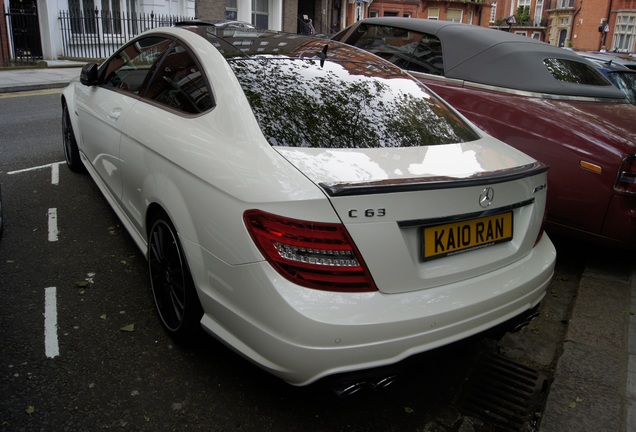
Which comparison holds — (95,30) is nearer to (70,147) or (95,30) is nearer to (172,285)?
(70,147)

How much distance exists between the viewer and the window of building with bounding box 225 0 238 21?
24984 millimetres

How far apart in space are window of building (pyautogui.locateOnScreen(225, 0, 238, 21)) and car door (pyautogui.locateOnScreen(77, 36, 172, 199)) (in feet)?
72.3

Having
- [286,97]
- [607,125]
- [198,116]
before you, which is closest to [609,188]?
[607,125]

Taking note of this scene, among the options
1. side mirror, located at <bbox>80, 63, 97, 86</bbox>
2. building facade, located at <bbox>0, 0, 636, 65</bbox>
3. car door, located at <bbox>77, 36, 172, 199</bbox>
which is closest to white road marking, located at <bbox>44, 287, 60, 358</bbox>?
car door, located at <bbox>77, 36, 172, 199</bbox>

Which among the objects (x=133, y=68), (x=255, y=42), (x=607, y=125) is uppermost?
(x=255, y=42)

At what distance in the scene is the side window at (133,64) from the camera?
12.0ft

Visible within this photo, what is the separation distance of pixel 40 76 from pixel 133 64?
11875mm

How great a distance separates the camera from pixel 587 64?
536 centimetres

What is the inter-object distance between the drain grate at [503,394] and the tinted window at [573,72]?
2879 millimetres

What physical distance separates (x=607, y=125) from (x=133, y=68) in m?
3.47

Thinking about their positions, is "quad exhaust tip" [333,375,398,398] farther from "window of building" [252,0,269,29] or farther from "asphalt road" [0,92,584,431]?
"window of building" [252,0,269,29]

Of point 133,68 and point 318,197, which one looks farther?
point 133,68

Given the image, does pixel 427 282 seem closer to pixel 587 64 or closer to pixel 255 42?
pixel 255 42

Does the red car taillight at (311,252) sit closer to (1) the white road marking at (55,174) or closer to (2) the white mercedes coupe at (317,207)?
(2) the white mercedes coupe at (317,207)
